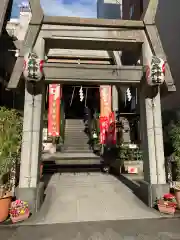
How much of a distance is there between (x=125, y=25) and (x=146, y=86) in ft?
7.66

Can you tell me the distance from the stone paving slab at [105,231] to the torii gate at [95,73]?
1288mm

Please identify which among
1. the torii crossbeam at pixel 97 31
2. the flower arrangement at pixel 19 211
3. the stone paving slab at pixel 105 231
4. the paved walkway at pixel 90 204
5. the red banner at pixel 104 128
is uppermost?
the torii crossbeam at pixel 97 31

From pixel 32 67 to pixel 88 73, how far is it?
188cm

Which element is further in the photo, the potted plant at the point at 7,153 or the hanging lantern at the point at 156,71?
the hanging lantern at the point at 156,71

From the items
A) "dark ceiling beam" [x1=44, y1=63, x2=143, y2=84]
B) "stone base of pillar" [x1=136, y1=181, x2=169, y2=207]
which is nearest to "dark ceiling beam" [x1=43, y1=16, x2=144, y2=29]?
"dark ceiling beam" [x1=44, y1=63, x2=143, y2=84]

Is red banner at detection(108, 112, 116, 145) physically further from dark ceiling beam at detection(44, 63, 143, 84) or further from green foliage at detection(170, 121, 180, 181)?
dark ceiling beam at detection(44, 63, 143, 84)

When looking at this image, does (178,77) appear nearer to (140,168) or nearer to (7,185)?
(140,168)

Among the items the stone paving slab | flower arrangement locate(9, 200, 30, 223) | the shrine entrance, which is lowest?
the stone paving slab

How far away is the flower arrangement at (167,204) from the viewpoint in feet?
19.4

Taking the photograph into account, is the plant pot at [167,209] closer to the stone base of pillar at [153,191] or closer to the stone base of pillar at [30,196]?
the stone base of pillar at [153,191]

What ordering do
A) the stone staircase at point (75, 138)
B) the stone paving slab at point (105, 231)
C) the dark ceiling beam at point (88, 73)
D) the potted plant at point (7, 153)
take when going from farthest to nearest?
the stone staircase at point (75, 138) < the dark ceiling beam at point (88, 73) < the potted plant at point (7, 153) < the stone paving slab at point (105, 231)

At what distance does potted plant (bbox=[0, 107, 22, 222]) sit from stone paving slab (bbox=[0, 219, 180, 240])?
85cm

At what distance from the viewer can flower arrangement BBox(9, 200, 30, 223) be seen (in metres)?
5.39

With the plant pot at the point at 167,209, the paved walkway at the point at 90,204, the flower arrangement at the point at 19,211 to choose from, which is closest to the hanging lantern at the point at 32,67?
the flower arrangement at the point at 19,211
